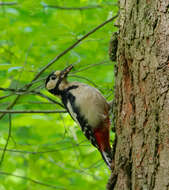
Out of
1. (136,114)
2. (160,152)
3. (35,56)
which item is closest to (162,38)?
(136,114)

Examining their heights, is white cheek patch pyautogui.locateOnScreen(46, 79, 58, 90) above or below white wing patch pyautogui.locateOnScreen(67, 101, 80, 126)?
above

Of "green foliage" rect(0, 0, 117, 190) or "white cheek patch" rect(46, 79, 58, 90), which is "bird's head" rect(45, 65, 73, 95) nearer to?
"white cheek patch" rect(46, 79, 58, 90)

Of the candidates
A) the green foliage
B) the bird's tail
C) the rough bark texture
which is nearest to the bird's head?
the green foliage

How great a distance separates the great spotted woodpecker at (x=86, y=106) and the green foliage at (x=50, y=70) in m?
0.12

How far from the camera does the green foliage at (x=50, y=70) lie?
4230 mm

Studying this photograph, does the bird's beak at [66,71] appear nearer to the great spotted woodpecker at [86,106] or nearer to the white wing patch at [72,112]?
the great spotted woodpecker at [86,106]

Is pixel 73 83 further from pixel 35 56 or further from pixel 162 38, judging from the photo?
pixel 162 38

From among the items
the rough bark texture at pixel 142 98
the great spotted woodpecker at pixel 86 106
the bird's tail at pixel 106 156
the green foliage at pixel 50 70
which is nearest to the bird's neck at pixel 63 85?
the great spotted woodpecker at pixel 86 106

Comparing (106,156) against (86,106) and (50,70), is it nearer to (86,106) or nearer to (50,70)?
(86,106)

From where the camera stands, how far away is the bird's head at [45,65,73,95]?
14.2 feet

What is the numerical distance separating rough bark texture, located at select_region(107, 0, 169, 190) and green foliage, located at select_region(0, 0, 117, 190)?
97 centimetres

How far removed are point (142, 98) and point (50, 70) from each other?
1804 millimetres

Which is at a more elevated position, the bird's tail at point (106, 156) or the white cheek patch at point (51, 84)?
the white cheek patch at point (51, 84)

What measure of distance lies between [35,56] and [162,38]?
2956mm
